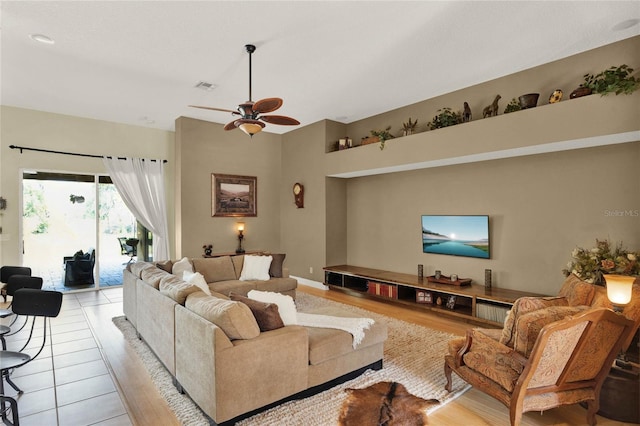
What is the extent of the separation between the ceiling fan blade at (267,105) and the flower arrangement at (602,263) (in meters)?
3.53

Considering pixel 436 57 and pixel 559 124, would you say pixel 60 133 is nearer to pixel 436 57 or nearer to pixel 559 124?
Result: pixel 436 57

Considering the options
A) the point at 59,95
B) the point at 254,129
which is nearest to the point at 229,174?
the point at 59,95

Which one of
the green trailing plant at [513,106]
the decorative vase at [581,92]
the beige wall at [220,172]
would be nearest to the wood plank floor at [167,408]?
the beige wall at [220,172]

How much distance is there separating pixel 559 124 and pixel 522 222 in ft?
4.49

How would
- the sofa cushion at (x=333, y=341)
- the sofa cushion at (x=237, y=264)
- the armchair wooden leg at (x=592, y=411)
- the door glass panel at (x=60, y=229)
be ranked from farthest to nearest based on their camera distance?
the door glass panel at (x=60, y=229) < the sofa cushion at (x=237, y=264) < the sofa cushion at (x=333, y=341) < the armchair wooden leg at (x=592, y=411)

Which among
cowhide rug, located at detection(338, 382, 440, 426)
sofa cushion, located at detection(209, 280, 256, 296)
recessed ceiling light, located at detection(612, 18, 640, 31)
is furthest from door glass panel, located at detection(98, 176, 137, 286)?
recessed ceiling light, located at detection(612, 18, 640, 31)

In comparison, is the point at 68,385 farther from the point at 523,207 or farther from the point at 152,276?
the point at 523,207

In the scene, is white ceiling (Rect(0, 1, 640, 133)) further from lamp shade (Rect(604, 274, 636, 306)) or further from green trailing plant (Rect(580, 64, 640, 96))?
lamp shade (Rect(604, 274, 636, 306))

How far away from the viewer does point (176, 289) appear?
3070 millimetres

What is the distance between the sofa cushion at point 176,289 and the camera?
9.77 feet

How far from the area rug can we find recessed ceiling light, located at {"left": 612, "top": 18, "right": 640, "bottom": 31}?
12.0 ft

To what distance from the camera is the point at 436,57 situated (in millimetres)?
3943

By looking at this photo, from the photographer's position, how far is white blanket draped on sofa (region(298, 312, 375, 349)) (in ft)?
9.64

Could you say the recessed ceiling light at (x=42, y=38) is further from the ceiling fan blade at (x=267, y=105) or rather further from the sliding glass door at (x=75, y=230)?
the sliding glass door at (x=75, y=230)
